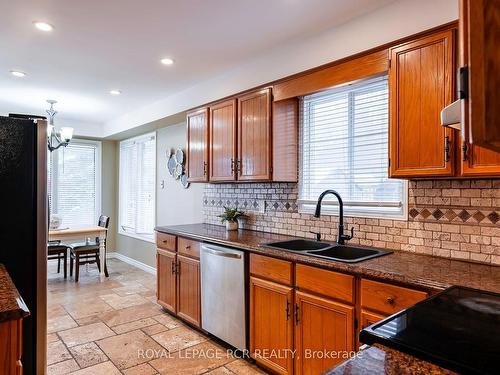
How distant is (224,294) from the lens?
282 centimetres

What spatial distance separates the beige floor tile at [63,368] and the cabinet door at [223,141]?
2.00 meters

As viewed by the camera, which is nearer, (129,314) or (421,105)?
(421,105)

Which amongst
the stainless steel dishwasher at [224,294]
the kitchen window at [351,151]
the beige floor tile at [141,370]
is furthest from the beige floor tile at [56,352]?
the kitchen window at [351,151]

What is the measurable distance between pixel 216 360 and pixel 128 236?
4179 mm

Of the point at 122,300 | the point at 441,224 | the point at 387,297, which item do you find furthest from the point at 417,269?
the point at 122,300

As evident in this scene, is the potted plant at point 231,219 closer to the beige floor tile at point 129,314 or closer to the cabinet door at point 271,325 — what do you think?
the cabinet door at point 271,325

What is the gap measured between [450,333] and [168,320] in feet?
10.1

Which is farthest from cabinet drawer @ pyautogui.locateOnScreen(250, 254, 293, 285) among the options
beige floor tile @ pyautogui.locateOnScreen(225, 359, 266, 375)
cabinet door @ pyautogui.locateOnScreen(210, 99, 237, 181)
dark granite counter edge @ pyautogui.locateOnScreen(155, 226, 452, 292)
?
cabinet door @ pyautogui.locateOnScreen(210, 99, 237, 181)

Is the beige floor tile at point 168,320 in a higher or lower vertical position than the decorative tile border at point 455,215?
lower

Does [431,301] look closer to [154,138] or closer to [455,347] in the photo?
[455,347]

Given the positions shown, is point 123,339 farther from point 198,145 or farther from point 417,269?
point 417,269

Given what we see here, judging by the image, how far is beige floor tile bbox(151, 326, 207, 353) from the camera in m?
2.92

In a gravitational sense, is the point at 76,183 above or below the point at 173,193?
above

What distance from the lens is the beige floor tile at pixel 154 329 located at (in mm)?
3203
